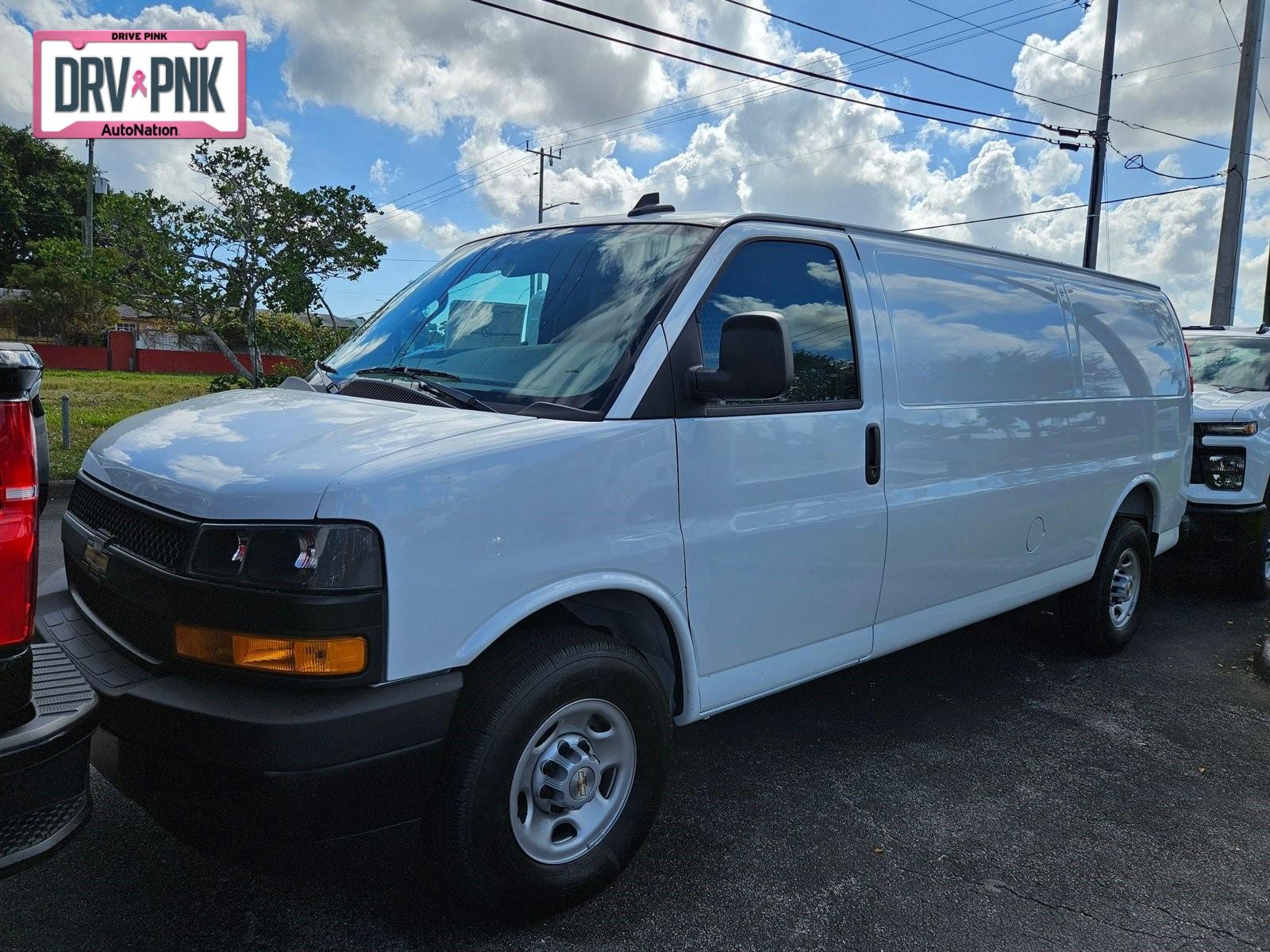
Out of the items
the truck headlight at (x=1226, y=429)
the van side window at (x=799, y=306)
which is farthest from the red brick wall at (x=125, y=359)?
the van side window at (x=799, y=306)

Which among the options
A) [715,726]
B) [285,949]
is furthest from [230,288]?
[285,949]

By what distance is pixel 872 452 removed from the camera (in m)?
3.63

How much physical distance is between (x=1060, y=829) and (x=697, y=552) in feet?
5.82

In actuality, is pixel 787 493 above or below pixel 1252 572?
above

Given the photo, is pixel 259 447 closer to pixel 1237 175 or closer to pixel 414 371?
pixel 414 371

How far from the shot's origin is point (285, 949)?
2.62 meters

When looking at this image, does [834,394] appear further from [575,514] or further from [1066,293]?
[1066,293]

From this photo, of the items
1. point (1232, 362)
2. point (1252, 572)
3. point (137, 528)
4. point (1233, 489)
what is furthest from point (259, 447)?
point (1232, 362)

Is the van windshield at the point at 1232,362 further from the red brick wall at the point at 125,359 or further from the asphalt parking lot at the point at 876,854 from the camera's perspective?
the red brick wall at the point at 125,359

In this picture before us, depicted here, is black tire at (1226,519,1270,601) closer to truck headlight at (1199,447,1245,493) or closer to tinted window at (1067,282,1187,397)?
truck headlight at (1199,447,1245,493)

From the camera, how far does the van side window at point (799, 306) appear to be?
10.5 ft

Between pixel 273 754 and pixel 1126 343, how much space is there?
A: 5018 mm

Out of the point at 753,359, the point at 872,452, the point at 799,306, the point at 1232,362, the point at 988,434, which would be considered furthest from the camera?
the point at 1232,362

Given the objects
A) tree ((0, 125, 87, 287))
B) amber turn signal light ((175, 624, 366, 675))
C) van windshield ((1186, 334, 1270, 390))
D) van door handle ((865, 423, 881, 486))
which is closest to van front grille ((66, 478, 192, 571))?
amber turn signal light ((175, 624, 366, 675))
